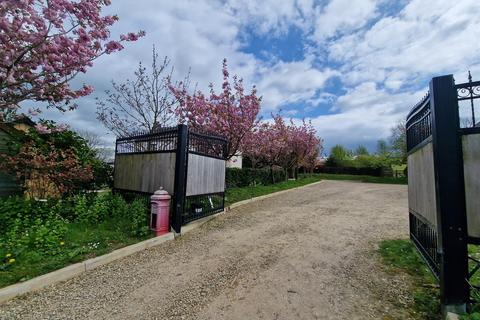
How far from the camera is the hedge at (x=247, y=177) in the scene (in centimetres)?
1327

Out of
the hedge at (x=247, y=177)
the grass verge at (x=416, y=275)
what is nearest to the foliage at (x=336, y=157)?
the hedge at (x=247, y=177)

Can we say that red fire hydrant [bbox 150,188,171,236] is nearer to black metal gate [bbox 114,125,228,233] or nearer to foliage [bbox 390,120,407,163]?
black metal gate [bbox 114,125,228,233]

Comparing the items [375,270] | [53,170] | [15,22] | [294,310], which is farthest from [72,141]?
[375,270]

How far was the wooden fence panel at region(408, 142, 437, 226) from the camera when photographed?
3.06 m

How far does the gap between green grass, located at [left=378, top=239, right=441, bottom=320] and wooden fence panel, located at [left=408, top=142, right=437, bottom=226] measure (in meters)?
0.79

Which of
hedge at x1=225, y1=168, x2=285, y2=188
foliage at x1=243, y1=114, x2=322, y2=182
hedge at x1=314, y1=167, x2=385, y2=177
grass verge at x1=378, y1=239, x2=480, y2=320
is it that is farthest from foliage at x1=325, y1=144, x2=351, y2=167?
grass verge at x1=378, y1=239, x2=480, y2=320

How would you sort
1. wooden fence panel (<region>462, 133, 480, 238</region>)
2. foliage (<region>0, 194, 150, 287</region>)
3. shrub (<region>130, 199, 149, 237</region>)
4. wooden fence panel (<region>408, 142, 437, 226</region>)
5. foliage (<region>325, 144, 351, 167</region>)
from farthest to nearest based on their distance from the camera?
1. foliage (<region>325, 144, 351, 167</region>)
2. shrub (<region>130, 199, 149, 237</region>)
3. foliage (<region>0, 194, 150, 287</region>)
4. wooden fence panel (<region>408, 142, 437, 226</region>)
5. wooden fence panel (<region>462, 133, 480, 238</region>)

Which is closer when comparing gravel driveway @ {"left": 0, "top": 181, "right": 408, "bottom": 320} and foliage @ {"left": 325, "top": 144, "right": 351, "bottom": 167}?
gravel driveway @ {"left": 0, "top": 181, "right": 408, "bottom": 320}

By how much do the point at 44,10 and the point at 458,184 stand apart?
6566mm

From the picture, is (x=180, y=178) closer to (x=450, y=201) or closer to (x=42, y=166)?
(x=42, y=166)

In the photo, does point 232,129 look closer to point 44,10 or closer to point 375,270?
point 44,10

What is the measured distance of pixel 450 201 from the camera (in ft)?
8.55

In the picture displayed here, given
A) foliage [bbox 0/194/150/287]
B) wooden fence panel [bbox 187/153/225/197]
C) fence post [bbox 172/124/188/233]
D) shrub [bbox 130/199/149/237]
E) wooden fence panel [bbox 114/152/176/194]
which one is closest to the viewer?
foliage [bbox 0/194/150/287]

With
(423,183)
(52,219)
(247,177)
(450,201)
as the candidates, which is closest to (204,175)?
(52,219)
